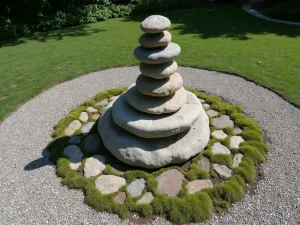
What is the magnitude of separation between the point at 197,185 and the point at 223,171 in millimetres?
757

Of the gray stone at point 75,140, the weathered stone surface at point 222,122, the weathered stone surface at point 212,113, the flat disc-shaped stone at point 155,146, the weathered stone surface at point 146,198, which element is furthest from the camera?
the weathered stone surface at point 212,113

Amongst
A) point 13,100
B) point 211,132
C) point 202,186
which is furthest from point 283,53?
point 13,100

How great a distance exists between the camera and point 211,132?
7.45m

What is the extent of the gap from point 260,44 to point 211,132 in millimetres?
8466

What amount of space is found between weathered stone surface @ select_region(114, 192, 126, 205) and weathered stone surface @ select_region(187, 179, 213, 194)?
1407 millimetres

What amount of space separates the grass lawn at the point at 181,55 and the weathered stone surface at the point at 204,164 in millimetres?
4225

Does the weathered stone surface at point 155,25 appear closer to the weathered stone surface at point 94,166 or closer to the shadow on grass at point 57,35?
the weathered stone surface at point 94,166

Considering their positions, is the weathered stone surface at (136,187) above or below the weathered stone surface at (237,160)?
below

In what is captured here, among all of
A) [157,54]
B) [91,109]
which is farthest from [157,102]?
[91,109]

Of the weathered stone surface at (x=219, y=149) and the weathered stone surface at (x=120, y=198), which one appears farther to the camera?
the weathered stone surface at (x=219, y=149)

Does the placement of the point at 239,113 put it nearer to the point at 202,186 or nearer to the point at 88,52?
the point at 202,186

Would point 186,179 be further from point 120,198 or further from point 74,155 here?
point 74,155

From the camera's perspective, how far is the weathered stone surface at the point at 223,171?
6.09m

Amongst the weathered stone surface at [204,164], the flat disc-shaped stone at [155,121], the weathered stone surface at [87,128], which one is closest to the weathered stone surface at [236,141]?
the weathered stone surface at [204,164]
